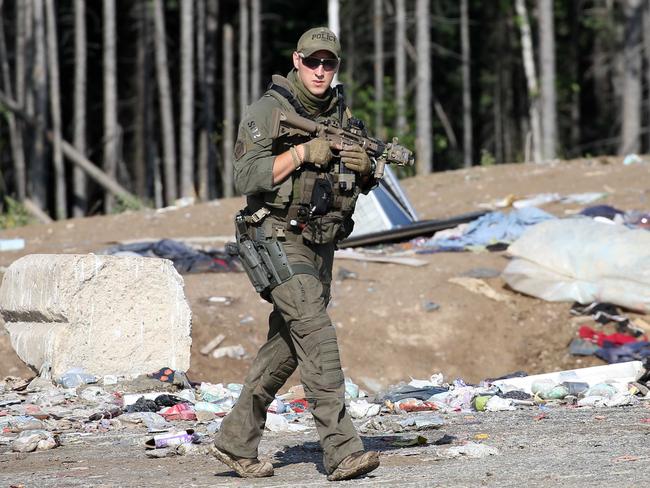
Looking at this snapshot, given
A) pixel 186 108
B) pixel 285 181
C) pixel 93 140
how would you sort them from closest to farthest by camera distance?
pixel 285 181, pixel 186 108, pixel 93 140

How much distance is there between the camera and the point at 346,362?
11719 mm

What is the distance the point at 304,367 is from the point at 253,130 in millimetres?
1115

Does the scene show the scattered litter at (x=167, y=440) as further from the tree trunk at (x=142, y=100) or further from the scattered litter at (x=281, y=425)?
the tree trunk at (x=142, y=100)

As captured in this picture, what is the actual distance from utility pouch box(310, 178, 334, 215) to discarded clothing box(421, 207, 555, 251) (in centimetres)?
849

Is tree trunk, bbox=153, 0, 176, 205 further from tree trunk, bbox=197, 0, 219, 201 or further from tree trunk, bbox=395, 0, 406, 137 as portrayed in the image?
tree trunk, bbox=395, 0, 406, 137

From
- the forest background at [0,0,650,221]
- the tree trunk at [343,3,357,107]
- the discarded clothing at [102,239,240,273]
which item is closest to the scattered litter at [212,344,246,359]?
the discarded clothing at [102,239,240,273]

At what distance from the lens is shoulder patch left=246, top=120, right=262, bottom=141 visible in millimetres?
5727

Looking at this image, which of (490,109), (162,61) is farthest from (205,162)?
(490,109)

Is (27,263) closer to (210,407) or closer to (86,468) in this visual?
(210,407)

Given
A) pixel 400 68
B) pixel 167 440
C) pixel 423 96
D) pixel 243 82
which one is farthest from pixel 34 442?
pixel 243 82

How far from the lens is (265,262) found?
5781mm

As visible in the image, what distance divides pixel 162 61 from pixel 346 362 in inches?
812

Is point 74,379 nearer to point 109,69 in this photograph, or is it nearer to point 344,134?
point 344,134

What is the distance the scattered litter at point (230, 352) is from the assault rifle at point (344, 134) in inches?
230
